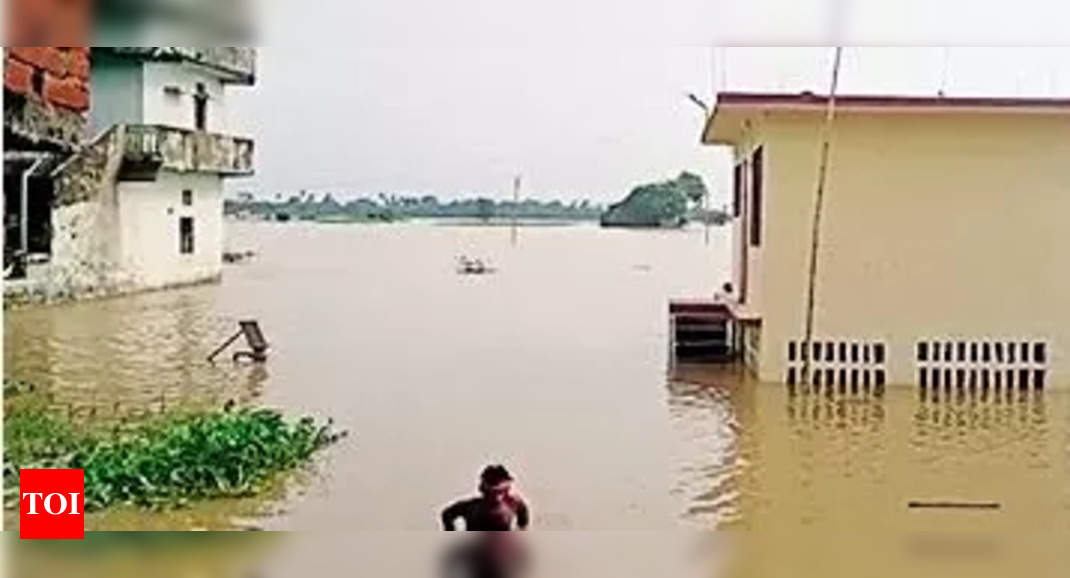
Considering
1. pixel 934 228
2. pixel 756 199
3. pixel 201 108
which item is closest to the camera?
pixel 934 228

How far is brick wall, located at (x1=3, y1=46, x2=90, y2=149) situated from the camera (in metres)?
2.88

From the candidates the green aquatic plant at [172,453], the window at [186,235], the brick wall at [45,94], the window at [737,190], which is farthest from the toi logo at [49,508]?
the window at [186,235]

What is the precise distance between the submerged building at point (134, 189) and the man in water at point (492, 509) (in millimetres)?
11294

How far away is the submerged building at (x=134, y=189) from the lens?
1650cm

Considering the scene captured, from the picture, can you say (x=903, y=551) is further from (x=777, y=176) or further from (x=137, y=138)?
(x=137, y=138)

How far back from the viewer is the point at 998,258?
9688 mm

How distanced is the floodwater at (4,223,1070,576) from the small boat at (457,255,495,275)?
24.5 feet

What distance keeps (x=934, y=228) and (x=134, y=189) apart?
1142 cm

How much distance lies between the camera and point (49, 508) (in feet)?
8.37

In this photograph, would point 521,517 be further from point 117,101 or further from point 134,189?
point 134,189

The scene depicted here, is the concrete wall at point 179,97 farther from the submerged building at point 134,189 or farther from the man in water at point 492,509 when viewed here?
the man in water at point 492,509

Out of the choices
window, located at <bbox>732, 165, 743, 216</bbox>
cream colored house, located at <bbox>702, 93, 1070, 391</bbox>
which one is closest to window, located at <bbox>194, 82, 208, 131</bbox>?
window, located at <bbox>732, 165, 743, 216</bbox>

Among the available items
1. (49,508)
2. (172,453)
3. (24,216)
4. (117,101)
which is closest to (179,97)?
(117,101)

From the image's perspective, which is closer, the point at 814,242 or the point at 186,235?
the point at 814,242
